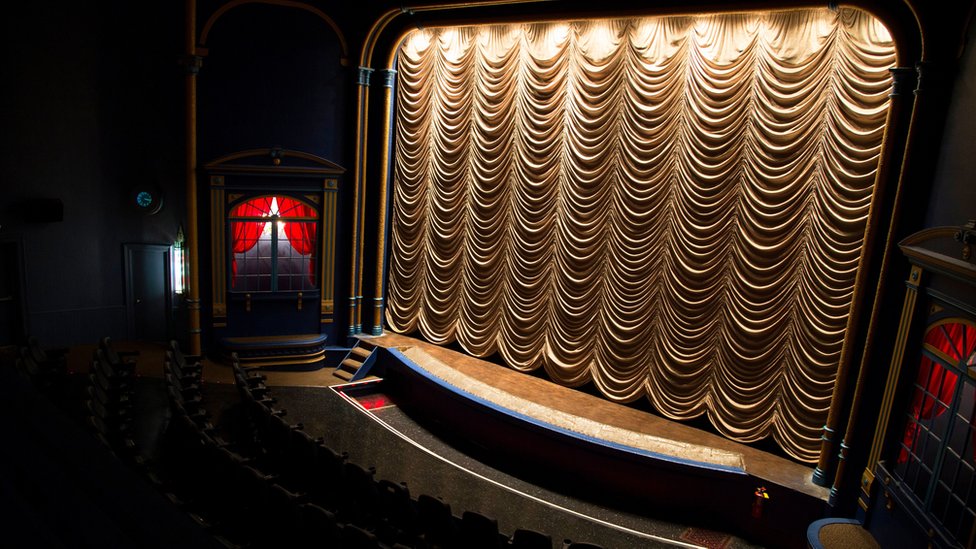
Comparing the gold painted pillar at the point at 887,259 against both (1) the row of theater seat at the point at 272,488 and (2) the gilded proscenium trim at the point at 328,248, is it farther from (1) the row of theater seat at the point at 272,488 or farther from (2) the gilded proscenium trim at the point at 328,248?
(2) the gilded proscenium trim at the point at 328,248

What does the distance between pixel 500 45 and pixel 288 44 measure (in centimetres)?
292

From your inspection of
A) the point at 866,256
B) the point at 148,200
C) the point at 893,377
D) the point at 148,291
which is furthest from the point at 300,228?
the point at 893,377

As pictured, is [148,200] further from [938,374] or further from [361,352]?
[938,374]

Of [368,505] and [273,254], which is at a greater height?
[273,254]

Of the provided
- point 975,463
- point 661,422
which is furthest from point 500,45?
point 975,463

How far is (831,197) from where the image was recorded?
755 centimetres

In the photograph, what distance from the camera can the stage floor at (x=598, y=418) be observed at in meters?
7.73

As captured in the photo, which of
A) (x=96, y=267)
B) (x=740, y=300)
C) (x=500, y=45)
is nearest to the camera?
(x=740, y=300)

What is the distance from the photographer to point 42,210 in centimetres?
1006

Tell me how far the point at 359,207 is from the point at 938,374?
7.63m

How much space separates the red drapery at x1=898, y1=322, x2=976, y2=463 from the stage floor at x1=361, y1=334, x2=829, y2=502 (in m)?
1.29

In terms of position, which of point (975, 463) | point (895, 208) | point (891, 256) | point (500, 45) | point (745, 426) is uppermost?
point (500, 45)

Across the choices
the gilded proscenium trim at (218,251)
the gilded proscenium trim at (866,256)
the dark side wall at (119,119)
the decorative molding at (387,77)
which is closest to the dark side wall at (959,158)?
the gilded proscenium trim at (866,256)

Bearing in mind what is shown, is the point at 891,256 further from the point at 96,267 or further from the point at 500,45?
the point at 96,267
